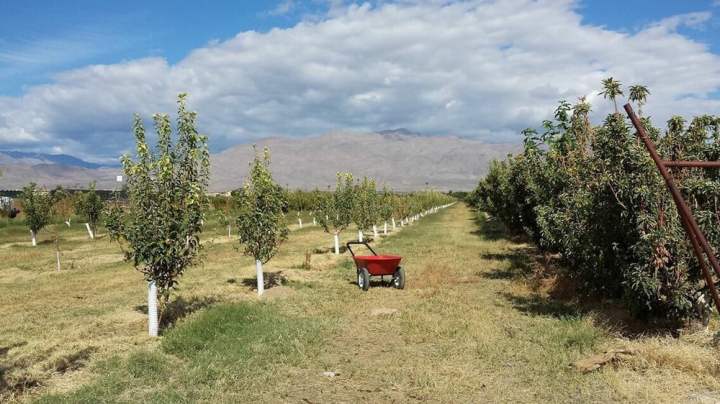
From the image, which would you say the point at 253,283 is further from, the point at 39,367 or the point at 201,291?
the point at 39,367

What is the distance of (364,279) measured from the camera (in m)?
15.8

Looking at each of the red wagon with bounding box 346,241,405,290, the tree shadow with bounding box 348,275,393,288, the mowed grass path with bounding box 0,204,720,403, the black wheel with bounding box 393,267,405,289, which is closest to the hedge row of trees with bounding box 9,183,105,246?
the tree shadow with bounding box 348,275,393,288

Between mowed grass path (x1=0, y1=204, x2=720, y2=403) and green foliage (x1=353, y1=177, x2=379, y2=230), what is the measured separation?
15.6m

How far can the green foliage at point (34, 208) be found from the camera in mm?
35438

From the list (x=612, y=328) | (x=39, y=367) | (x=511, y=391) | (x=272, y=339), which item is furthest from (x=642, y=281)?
(x=39, y=367)

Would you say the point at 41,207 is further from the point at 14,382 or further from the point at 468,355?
the point at 468,355

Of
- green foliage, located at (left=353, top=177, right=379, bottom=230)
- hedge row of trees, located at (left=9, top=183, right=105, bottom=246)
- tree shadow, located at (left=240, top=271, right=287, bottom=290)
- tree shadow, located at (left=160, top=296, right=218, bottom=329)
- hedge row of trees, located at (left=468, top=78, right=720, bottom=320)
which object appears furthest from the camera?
hedge row of trees, located at (left=9, top=183, right=105, bottom=246)

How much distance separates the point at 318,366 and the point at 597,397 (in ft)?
14.9

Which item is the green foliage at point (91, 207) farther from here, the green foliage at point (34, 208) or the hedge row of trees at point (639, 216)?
the hedge row of trees at point (639, 216)

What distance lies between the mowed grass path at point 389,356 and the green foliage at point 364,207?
1564 cm

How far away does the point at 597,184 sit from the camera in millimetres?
10297

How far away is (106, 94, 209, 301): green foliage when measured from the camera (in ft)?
35.9

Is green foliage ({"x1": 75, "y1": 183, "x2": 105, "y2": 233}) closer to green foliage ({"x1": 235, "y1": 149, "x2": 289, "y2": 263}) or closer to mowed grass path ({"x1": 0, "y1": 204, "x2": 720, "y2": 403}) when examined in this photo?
green foliage ({"x1": 235, "y1": 149, "x2": 289, "y2": 263})

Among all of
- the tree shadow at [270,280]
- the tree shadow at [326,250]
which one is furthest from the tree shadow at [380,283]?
the tree shadow at [326,250]
